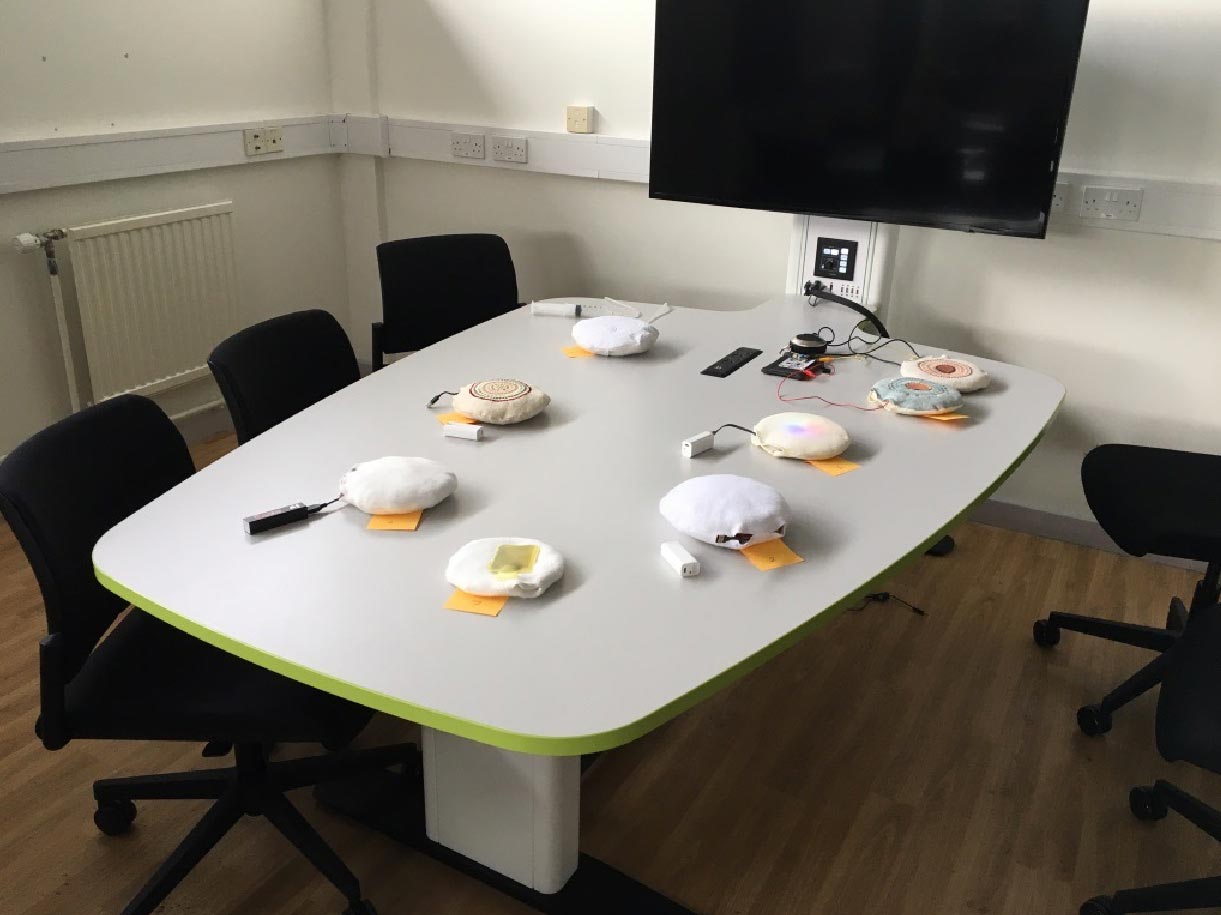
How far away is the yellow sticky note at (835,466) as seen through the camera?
1653 millimetres

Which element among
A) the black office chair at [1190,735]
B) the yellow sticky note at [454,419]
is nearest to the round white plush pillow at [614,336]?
the yellow sticky note at [454,419]

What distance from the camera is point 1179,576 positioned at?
2818 millimetres

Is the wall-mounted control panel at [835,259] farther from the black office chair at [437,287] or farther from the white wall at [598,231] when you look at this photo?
the black office chair at [437,287]

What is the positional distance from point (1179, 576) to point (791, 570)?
6.62 ft

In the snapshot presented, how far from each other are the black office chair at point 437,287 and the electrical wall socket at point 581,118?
54 cm

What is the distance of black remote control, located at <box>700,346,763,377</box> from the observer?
2.12 metres

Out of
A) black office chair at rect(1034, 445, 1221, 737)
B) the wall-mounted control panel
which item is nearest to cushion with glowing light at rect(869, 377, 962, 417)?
black office chair at rect(1034, 445, 1221, 737)

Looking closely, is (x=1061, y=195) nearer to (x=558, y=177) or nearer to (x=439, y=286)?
(x=558, y=177)

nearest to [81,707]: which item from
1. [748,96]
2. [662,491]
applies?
[662,491]

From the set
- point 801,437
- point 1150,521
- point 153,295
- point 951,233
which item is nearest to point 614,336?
point 801,437

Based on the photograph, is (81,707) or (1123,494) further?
(1123,494)

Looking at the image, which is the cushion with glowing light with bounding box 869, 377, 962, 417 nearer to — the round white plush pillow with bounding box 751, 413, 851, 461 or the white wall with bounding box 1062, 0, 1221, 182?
the round white plush pillow with bounding box 751, 413, 851, 461

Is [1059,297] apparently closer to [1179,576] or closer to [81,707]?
[1179,576]

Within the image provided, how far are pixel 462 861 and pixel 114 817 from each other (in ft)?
2.17
